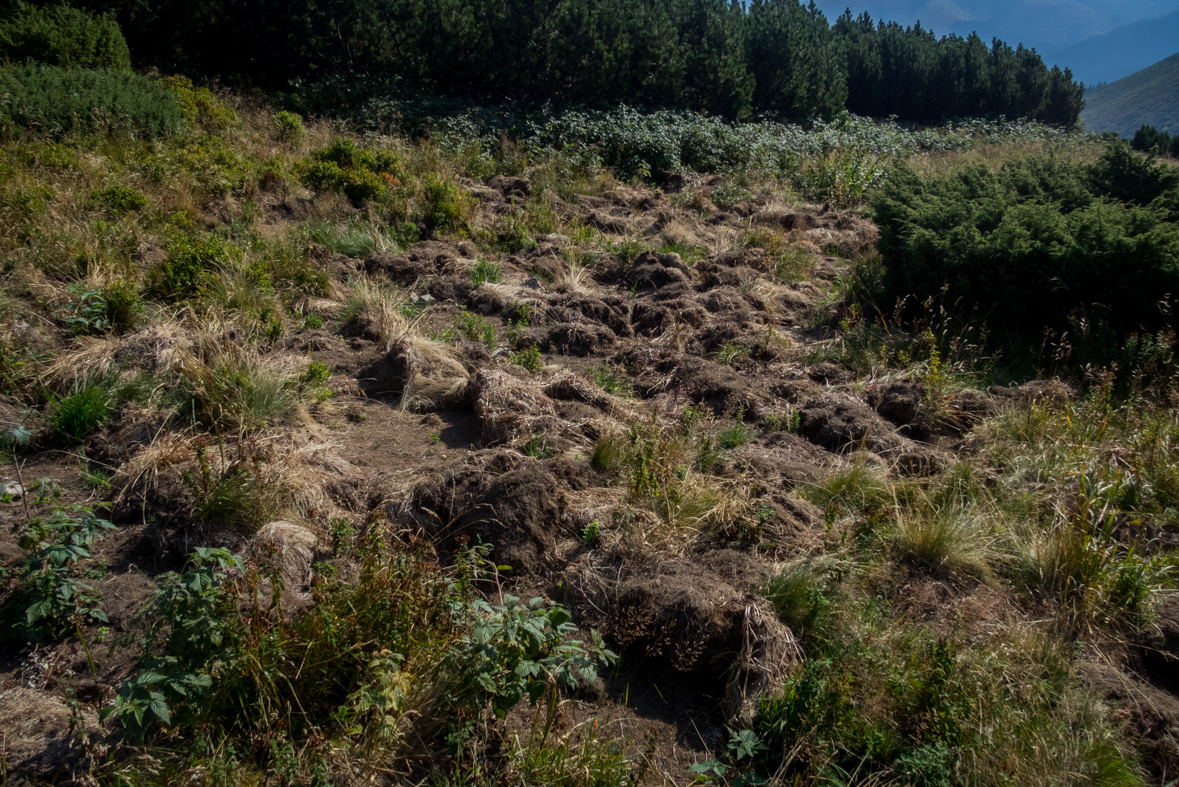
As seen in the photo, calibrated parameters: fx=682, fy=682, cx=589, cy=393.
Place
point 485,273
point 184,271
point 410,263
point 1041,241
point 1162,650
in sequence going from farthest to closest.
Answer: point 410,263, point 485,273, point 1041,241, point 184,271, point 1162,650

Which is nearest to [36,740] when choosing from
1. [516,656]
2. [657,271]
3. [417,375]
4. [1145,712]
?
[516,656]

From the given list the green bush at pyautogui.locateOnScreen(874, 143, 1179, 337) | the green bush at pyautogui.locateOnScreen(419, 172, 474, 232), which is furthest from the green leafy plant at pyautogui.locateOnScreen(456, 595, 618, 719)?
the green bush at pyautogui.locateOnScreen(419, 172, 474, 232)

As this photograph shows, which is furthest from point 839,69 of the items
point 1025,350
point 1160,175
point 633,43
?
point 1025,350

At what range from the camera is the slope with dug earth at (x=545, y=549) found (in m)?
2.39

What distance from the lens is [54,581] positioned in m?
2.64

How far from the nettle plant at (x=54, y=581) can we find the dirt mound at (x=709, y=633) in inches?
83.7

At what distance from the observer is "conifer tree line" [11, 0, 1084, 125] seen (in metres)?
12.6

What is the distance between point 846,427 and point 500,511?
2.57 meters

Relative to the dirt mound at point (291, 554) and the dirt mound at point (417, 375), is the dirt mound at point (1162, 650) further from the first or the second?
the dirt mound at point (417, 375)

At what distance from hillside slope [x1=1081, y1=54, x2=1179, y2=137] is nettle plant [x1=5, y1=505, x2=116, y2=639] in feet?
164

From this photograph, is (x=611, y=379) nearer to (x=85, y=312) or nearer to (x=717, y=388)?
(x=717, y=388)

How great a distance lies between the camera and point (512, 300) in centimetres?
642

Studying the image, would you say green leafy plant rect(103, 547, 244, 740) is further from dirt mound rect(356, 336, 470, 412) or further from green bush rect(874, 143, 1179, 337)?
green bush rect(874, 143, 1179, 337)

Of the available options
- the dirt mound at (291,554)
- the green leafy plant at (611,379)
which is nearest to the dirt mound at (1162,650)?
the green leafy plant at (611,379)
